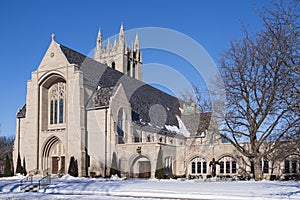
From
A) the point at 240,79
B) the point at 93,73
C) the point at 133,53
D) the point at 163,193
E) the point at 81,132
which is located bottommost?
the point at 163,193

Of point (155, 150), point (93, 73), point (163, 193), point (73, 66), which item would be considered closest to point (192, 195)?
point (163, 193)

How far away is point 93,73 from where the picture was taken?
5141 cm

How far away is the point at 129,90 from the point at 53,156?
45.5ft

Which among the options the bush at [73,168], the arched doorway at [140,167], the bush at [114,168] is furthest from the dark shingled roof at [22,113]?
the arched doorway at [140,167]

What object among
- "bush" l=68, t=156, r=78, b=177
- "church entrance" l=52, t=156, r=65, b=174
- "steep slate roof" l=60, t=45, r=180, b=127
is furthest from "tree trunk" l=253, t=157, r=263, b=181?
"church entrance" l=52, t=156, r=65, b=174

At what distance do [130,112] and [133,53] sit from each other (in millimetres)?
40405

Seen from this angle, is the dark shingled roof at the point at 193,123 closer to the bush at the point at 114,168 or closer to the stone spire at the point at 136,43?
the bush at the point at 114,168

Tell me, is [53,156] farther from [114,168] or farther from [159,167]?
[159,167]

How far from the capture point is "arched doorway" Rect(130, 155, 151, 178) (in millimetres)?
44750

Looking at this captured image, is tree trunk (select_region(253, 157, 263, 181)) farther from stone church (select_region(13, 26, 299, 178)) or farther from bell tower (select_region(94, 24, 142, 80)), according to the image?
bell tower (select_region(94, 24, 142, 80))

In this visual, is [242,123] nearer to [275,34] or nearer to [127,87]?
[275,34]

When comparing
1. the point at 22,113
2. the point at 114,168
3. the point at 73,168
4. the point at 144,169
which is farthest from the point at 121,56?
the point at 73,168

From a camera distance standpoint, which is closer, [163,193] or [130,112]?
[163,193]

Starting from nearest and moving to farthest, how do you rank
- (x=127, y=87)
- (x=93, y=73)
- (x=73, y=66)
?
(x=73, y=66)
(x=93, y=73)
(x=127, y=87)
